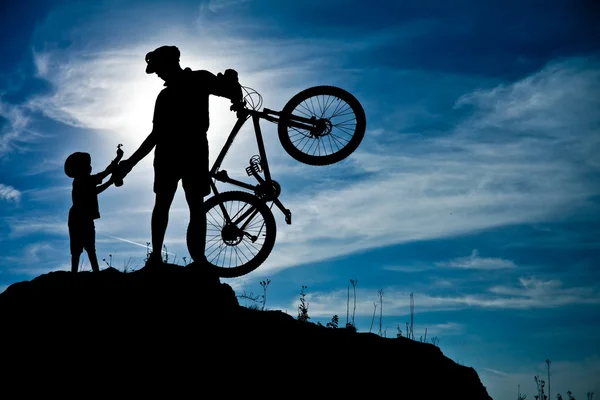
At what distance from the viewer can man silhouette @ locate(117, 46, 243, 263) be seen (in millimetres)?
7742

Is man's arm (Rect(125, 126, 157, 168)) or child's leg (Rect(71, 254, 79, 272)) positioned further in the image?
child's leg (Rect(71, 254, 79, 272))

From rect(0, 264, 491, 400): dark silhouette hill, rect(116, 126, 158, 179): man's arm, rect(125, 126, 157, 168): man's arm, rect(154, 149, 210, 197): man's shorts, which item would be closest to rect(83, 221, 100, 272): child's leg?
rect(0, 264, 491, 400): dark silhouette hill

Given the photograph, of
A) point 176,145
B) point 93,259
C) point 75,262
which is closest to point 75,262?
point 75,262

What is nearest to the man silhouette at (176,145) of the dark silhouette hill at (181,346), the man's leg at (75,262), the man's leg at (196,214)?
the man's leg at (196,214)

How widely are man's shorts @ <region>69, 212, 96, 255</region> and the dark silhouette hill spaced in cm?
48

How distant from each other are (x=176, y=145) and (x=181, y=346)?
8.91ft

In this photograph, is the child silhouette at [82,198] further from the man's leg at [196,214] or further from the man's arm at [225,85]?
the man's arm at [225,85]

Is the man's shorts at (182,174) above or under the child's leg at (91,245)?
above

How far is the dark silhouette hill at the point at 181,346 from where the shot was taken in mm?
6715

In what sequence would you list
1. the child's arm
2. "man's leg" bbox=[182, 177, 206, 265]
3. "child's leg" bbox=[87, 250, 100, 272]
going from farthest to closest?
1. "child's leg" bbox=[87, 250, 100, 272]
2. the child's arm
3. "man's leg" bbox=[182, 177, 206, 265]

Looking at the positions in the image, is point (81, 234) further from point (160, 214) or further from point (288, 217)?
point (288, 217)

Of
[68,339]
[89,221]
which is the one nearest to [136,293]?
[68,339]

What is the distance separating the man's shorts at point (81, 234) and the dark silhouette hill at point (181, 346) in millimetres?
475

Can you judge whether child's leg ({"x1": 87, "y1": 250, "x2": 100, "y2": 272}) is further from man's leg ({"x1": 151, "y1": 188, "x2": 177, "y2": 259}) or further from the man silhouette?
man's leg ({"x1": 151, "y1": 188, "x2": 177, "y2": 259})
